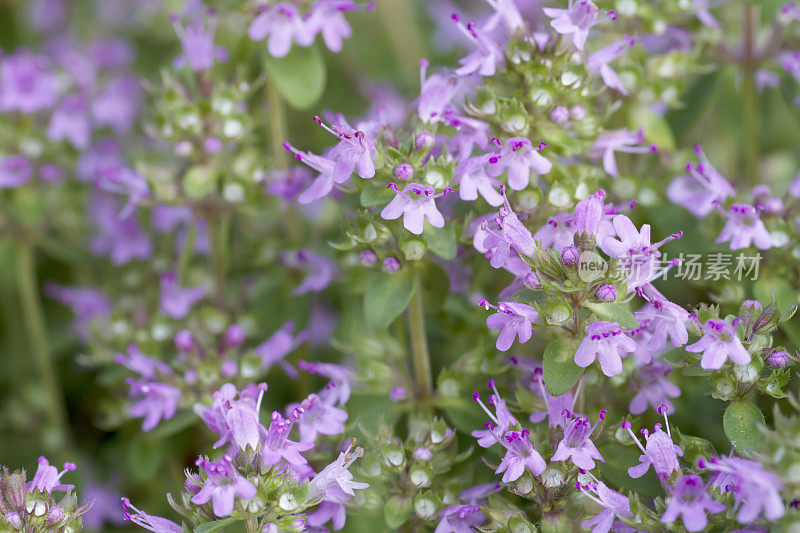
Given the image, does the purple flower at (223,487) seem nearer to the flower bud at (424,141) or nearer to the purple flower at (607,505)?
the purple flower at (607,505)

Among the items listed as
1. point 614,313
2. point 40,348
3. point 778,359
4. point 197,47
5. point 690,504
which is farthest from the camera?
point 40,348

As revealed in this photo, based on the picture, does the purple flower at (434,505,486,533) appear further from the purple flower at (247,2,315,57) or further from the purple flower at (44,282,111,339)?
the purple flower at (44,282,111,339)

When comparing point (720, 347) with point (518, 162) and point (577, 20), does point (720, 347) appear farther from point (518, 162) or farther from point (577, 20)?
point (577, 20)

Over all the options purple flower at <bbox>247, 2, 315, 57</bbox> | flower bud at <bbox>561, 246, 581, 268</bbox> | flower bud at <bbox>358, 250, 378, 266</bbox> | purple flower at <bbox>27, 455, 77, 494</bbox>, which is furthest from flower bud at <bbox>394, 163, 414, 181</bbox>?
purple flower at <bbox>27, 455, 77, 494</bbox>

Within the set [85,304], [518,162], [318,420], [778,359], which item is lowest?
[85,304]

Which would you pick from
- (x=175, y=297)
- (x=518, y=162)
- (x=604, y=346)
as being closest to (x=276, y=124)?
(x=175, y=297)

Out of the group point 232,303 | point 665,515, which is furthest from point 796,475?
point 232,303
